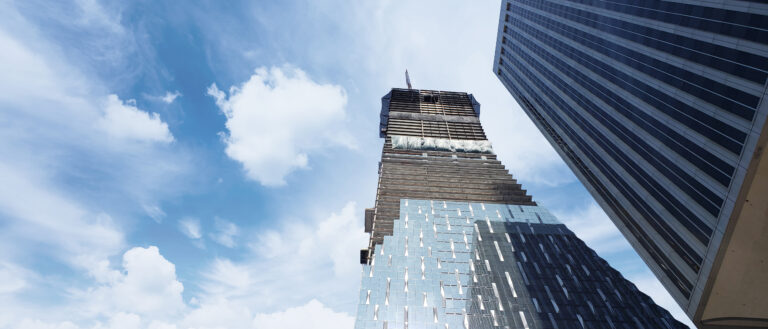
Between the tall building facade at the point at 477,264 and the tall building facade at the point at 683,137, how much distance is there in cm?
835

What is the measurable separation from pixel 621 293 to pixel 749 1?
117ft

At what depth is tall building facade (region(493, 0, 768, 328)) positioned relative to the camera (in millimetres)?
33094

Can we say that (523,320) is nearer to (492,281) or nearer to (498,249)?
(492,281)

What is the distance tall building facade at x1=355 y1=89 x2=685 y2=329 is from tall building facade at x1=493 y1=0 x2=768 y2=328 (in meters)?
8.35

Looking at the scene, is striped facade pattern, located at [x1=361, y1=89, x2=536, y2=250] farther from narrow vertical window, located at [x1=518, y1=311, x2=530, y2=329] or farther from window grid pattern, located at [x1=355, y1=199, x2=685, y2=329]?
narrow vertical window, located at [x1=518, y1=311, x2=530, y2=329]

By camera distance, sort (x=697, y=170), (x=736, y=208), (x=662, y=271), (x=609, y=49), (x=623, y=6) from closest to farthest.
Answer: (x=736, y=208) < (x=697, y=170) < (x=662, y=271) < (x=623, y=6) < (x=609, y=49)

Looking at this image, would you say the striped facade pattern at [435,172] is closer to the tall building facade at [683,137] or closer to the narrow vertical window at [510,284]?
the tall building facade at [683,137]

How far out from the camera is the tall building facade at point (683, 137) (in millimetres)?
33094

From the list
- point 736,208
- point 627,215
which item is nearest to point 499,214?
point 627,215

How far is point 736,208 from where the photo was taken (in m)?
32.7

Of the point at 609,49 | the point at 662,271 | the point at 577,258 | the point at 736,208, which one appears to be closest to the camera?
the point at 736,208

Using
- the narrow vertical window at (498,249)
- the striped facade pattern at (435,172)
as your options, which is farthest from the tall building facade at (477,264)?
the striped facade pattern at (435,172)

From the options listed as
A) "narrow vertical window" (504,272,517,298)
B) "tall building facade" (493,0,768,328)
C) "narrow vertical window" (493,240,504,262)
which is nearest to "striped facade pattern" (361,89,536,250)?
"narrow vertical window" (493,240,504,262)

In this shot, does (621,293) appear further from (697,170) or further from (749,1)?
(749,1)
